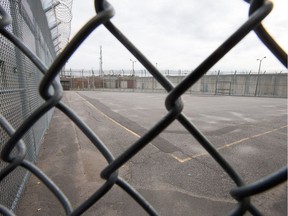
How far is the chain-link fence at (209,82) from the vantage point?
32688 mm

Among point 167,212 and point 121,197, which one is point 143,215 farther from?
point 121,197

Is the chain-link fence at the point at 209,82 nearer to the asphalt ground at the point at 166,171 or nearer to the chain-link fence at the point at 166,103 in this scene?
the asphalt ground at the point at 166,171

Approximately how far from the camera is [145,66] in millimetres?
697

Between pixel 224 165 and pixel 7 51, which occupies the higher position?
pixel 7 51

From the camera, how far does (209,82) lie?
1544 inches

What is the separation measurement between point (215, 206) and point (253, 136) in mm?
5133

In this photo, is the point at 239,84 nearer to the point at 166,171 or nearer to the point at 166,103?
the point at 166,171

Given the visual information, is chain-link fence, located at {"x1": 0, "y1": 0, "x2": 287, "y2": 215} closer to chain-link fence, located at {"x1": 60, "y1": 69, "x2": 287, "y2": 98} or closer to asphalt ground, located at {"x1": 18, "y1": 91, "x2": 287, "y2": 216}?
asphalt ground, located at {"x1": 18, "y1": 91, "x2": 287, "y2": 216}

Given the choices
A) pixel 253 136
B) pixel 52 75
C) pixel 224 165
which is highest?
pixel 52 75

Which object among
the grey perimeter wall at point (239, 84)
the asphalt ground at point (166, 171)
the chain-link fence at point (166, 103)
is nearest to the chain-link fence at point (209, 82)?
the grey perimeter wall at point (239, 84)

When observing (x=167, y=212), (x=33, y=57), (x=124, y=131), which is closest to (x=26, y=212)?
(x=167, y=212)

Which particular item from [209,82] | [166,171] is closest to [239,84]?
[209,82]

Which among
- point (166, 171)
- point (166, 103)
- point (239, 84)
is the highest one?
point (166, 103)

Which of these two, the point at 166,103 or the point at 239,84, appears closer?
the point at 166,103
